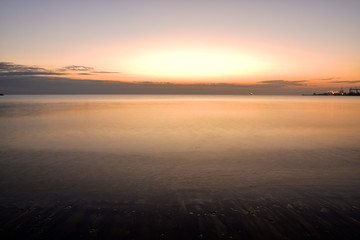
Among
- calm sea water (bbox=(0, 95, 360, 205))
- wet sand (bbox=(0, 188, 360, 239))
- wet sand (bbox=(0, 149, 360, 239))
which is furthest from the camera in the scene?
calm sea water (bbox=(0, 95, 360, 205))

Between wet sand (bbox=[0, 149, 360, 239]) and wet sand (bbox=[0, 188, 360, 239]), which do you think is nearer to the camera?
wet sand (bbox=[0, 188, 360, 239])

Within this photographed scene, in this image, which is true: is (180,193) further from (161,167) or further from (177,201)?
(161,167)

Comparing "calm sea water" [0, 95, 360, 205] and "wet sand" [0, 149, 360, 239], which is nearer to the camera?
"wet sand" [0, 149, 360, 239]

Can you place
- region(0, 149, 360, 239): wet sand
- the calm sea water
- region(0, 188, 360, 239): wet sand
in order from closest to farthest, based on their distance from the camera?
region(0, 188, 360, 239): wet sand
region(0, 149, 360, 239): wet sand
the calm sea water

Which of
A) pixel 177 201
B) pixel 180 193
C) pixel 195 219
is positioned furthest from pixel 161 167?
pixel 195 219

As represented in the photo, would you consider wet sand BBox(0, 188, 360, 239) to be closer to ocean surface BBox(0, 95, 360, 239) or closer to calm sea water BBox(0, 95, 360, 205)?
ocean surface BBox(0, 95, 360, 239)

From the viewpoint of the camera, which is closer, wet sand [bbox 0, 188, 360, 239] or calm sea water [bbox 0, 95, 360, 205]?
wet sand [bbox 0, 188, 360, 239]

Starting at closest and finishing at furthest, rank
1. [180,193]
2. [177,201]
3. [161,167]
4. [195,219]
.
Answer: [195,219] < [177,201] < [180,193] < [161,167]

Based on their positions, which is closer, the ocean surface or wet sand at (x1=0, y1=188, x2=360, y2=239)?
wet sand at (x1=0, y1=188, x2=360, y2=239)

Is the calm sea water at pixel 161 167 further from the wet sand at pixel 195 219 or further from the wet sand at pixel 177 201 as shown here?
the wet sand at pixel 195 219

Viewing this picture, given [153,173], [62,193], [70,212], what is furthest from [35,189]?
[153,173]

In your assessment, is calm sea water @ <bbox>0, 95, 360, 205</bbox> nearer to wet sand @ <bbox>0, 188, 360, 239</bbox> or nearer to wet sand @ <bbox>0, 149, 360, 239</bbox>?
wet sand @ <bbox>0, 149, 360, 239</bbox>

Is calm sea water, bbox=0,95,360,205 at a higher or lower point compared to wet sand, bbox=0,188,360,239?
lower

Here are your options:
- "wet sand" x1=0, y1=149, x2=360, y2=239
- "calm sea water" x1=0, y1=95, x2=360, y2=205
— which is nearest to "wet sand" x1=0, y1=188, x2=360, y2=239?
"wet sand" x1=0, y1=149, x2=360, y2=239
